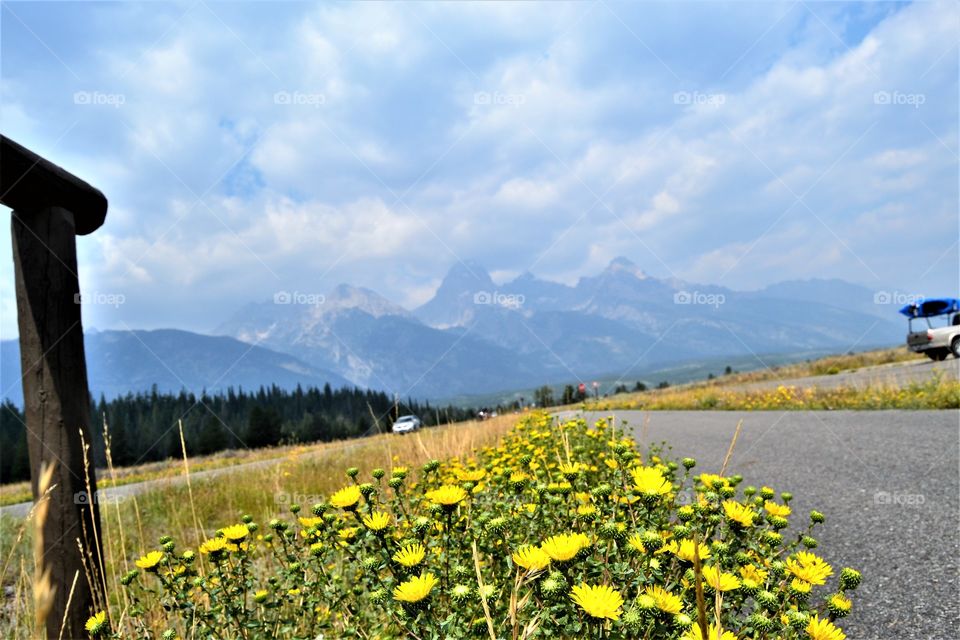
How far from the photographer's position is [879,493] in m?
4.15

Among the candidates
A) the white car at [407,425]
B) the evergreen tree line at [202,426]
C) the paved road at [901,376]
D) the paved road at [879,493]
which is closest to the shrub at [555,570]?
the paved road at [879,493]

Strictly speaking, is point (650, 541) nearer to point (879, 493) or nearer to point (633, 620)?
point (633, 620)

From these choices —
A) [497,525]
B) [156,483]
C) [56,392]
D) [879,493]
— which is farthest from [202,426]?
[497,525]

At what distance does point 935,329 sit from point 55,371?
2522cm

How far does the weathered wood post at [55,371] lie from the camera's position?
100 inches

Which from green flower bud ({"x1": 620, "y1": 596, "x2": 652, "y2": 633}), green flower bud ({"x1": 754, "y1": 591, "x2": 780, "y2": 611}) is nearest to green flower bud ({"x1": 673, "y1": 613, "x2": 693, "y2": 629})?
green flower bud ({"x1": 620, "y1": 596, "x2": 652, "y2": 633})

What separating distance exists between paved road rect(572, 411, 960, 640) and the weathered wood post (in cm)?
374

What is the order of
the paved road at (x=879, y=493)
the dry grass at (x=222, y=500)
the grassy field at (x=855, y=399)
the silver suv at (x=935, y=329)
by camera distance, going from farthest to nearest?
1. the silver suv at (x=935, y=329)
2. the grassy field at (x=855, y=399)
3. the dry grass at (x=222, y=500)
4. the paved road at (x=879, y=493)

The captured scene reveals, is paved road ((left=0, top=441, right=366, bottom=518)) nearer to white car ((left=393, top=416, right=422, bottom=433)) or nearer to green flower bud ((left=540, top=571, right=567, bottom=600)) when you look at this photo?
white car ((left=393, top=416, right=422, bottom=433))

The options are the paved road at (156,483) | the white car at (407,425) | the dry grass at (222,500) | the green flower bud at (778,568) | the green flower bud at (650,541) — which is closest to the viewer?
the green flower bud at (650,541)

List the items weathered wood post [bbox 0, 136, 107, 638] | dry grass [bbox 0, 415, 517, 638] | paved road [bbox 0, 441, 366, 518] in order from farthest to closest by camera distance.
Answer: paved road [bbox 0, 441, 366, 518], dry grass [bbox 0, 415, 517, 638], weathered wood post [bbox 0, 136, 107, 638]

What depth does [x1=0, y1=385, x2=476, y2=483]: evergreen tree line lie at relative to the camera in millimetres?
46062

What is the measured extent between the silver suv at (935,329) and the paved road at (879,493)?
14097 mm

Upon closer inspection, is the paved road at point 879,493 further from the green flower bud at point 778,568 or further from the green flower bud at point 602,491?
the green flower bud at point 602,491
